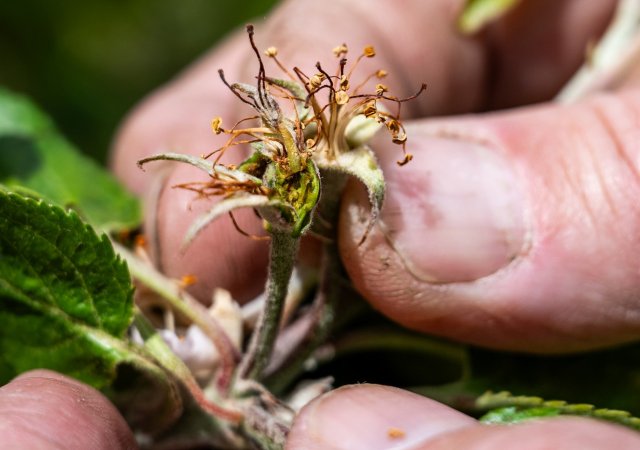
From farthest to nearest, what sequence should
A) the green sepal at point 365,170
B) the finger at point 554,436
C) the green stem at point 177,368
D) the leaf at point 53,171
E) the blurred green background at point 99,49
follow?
the blurred green background at point 99,49, the leaf at point 53,171, the green stem at point 177,368, the green sepal at point 365,170, the finger at point 554,436

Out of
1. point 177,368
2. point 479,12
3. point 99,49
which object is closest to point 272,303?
Result: point 177,368

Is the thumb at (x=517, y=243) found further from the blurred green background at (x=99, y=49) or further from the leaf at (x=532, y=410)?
the blurred green background at (x=99, y=49)

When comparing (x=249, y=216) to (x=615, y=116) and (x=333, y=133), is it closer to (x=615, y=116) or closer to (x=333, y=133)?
(x=333, y=133)

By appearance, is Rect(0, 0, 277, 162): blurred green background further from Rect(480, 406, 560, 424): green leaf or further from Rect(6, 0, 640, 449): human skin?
Rect(480, 406, 560, 424): green leaf

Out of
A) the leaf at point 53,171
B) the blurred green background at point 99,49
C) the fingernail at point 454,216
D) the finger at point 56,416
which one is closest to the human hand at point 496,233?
the fingernail at point 454,216

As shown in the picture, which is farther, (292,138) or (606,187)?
(606,187)

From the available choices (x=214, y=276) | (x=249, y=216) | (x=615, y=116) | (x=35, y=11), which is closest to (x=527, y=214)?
(x=615, y=116)

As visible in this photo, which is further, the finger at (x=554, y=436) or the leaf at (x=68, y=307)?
the leaf at (x=68, y=307)
